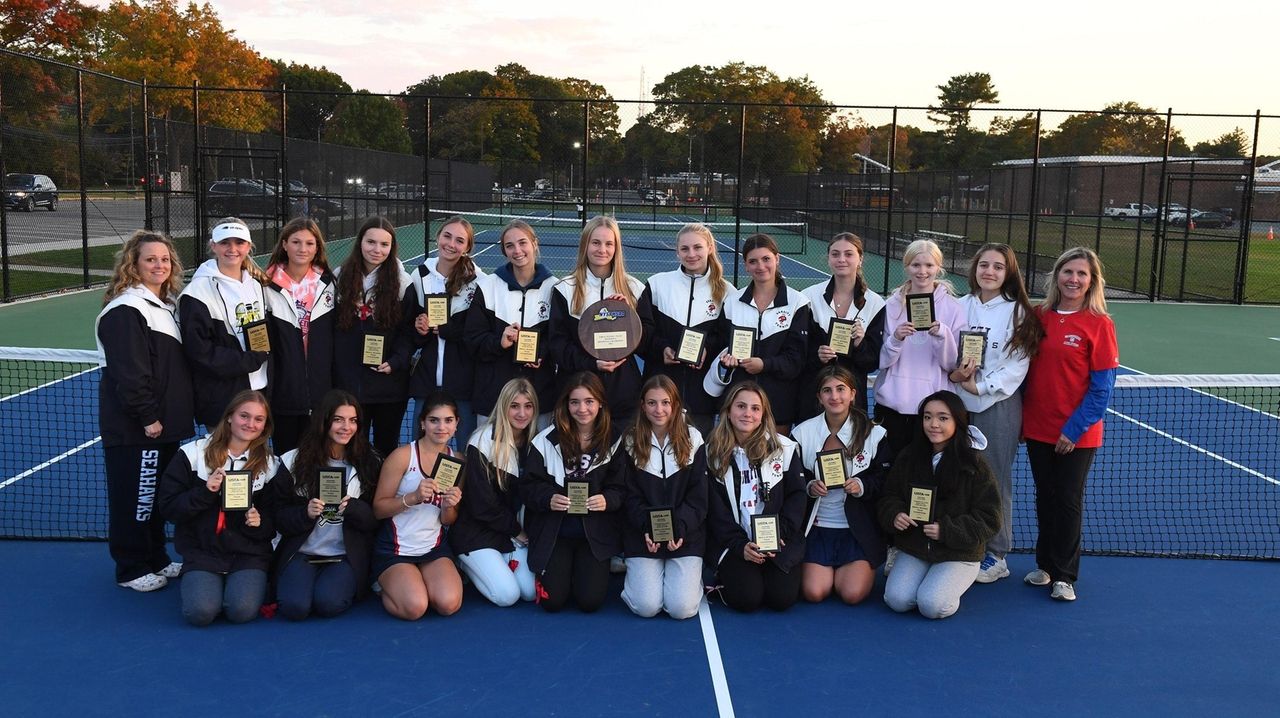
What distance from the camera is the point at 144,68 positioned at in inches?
1492

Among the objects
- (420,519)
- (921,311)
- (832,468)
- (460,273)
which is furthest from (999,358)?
(420,519)

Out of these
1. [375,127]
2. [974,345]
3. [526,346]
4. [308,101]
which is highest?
[308,101]

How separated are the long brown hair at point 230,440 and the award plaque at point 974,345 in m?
3.72

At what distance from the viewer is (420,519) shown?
18.6 ft

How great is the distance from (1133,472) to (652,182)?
21496mm

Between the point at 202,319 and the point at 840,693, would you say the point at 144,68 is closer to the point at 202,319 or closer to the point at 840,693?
the point at 202,319

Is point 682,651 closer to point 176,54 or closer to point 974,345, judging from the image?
point 974,345

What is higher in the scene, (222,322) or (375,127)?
(375,127)

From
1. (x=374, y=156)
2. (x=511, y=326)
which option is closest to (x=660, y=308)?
(x=511, y=326)

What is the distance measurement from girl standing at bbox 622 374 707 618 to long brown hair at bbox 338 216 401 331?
160 cm

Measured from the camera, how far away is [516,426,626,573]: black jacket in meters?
5.64

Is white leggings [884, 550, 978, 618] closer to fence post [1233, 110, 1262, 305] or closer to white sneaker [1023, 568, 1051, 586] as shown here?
white sneaker [1023, 568, 1051, 586]

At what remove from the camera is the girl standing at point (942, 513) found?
18.2 ft

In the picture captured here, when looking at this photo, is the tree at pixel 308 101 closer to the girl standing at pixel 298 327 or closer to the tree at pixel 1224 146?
the tree at pixel 1224 146
